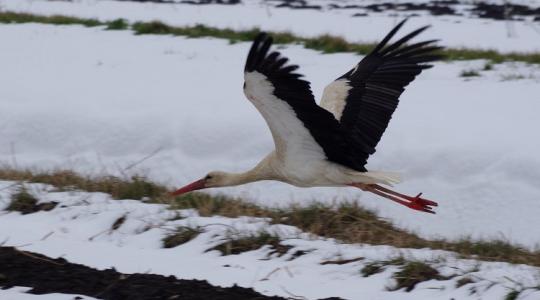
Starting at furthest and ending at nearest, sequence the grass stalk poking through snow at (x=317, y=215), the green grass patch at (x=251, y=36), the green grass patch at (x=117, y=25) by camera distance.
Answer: the green grass patch at (x=117, y=25), the green grass patch at (x=251, y=36), the grass stalk poking through snow at (x=317, y=215)

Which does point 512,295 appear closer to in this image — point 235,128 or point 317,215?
point 317,215

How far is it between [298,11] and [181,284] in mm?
19497

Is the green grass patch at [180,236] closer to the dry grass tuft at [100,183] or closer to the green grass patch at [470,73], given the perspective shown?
the dry grass tuft at [100,183]

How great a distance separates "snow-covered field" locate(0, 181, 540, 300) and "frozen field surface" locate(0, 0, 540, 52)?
10.6 m

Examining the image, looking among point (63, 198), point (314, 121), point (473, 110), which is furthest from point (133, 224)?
point (473, 110)

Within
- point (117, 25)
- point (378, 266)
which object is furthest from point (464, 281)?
point (117, 25)

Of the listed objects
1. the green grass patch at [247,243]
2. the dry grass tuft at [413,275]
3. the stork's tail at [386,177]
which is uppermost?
the stork's tail at [386,177]

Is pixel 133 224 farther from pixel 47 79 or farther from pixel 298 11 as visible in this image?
pixel 298 11

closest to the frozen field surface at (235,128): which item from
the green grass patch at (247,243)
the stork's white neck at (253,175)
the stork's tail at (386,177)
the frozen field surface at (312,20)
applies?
the stork's tail at (386,177)

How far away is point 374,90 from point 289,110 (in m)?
1.55

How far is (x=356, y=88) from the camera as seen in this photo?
693 centimetres

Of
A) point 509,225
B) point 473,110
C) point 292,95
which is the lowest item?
point 509,225

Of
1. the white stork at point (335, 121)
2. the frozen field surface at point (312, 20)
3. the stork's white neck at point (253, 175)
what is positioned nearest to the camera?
the white stork at point (335, 121)

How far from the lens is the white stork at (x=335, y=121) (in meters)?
5.39
